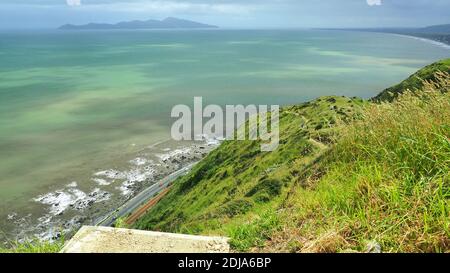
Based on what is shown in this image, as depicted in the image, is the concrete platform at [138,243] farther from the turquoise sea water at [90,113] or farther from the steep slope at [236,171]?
the turquoise sea water at [90,113]

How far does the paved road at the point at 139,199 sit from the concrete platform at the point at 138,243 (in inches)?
1877

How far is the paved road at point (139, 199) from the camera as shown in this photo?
A: 55562 millimetres

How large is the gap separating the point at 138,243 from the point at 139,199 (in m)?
58.6

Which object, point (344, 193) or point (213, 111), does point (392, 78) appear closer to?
point (213, 111)

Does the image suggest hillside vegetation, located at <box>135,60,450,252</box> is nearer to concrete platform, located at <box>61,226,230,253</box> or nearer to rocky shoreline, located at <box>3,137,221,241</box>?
concrete platform, located at <box>61,226,230,253</box>

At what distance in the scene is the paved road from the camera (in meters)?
55.6

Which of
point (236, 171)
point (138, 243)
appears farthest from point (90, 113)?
point (138, 243)

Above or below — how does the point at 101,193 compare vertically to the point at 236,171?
below

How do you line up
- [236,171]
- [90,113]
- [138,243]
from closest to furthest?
1. [138,243]
2. [236,171]
3. [90,113]

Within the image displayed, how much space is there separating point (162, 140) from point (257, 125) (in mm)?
27621

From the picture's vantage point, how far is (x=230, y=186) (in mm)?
46312

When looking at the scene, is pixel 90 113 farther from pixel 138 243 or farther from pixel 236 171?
pixel 138 243

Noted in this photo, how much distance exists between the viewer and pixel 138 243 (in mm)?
7492

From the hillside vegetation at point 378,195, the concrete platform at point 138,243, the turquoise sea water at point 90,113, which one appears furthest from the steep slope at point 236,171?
the turquoise sea water at point 90,113
